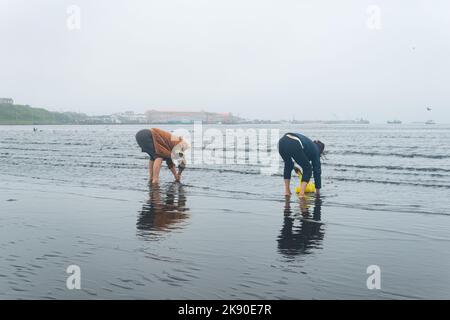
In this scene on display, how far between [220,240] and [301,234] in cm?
137

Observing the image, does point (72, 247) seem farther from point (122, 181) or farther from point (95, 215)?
point (122, 181)

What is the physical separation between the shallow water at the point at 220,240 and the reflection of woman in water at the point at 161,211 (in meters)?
0.03

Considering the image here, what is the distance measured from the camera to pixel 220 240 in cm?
785

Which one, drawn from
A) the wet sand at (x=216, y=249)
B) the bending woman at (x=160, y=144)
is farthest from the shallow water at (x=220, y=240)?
the bending woman at (x=160, y=144)

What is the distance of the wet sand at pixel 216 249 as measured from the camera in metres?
5.55

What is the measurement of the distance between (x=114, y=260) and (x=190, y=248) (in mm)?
1153

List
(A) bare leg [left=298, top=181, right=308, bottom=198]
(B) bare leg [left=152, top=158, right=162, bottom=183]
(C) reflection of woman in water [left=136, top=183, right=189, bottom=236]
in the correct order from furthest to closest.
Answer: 1. (B) bare leg [left=152, top=158, right=162, bottom=183]
2. (A) bare leg [left=298, top=181, right=308, bottom=198]
3. (C) reflection of woman in water [left=136, top=183, right=189, bottom=236]

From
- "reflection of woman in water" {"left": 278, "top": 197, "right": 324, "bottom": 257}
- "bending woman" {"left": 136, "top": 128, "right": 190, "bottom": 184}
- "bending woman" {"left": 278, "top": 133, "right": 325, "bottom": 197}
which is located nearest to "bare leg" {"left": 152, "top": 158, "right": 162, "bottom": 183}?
"bending woman" {"left": 136, "top": 128, "right": 190, "bottom": 184}

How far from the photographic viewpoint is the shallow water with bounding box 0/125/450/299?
5637 millimetres

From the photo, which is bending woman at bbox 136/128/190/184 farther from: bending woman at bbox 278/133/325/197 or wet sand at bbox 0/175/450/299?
bending woman at bbox 278/133/325/197

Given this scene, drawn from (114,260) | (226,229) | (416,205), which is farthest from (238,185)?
(114,260)

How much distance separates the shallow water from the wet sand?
2 centimetres
